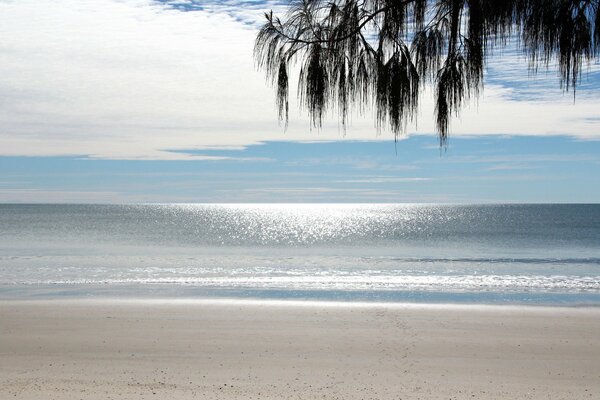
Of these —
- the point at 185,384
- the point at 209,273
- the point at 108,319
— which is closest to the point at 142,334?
the point at 108,319

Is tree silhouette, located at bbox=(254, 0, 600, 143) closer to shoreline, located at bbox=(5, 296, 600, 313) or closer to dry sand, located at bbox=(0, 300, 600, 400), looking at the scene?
dry sand, located at bbox=(0, 300, 600, 400)

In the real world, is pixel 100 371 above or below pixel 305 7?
below

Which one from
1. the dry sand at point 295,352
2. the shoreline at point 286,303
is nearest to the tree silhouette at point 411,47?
the dry sand at point 295,352

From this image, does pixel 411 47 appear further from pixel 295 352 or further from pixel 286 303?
pixel 286 303

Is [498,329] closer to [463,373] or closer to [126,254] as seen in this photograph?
[463,373]

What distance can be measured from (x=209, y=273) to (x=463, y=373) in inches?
680

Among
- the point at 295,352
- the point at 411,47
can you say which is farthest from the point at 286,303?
the point at 411,47

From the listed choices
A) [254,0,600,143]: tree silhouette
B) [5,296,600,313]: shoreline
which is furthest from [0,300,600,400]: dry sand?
[254,0,600,143]: tree silhouette

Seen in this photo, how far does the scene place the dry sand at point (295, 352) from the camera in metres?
7.44

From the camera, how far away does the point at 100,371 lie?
823 centimetres

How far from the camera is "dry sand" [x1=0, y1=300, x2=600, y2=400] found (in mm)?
7438

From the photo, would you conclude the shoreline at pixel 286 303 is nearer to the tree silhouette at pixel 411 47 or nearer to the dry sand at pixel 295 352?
the dry sand at pixel 295 352

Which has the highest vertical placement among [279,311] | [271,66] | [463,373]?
[271,66]

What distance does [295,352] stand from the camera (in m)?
9.58
